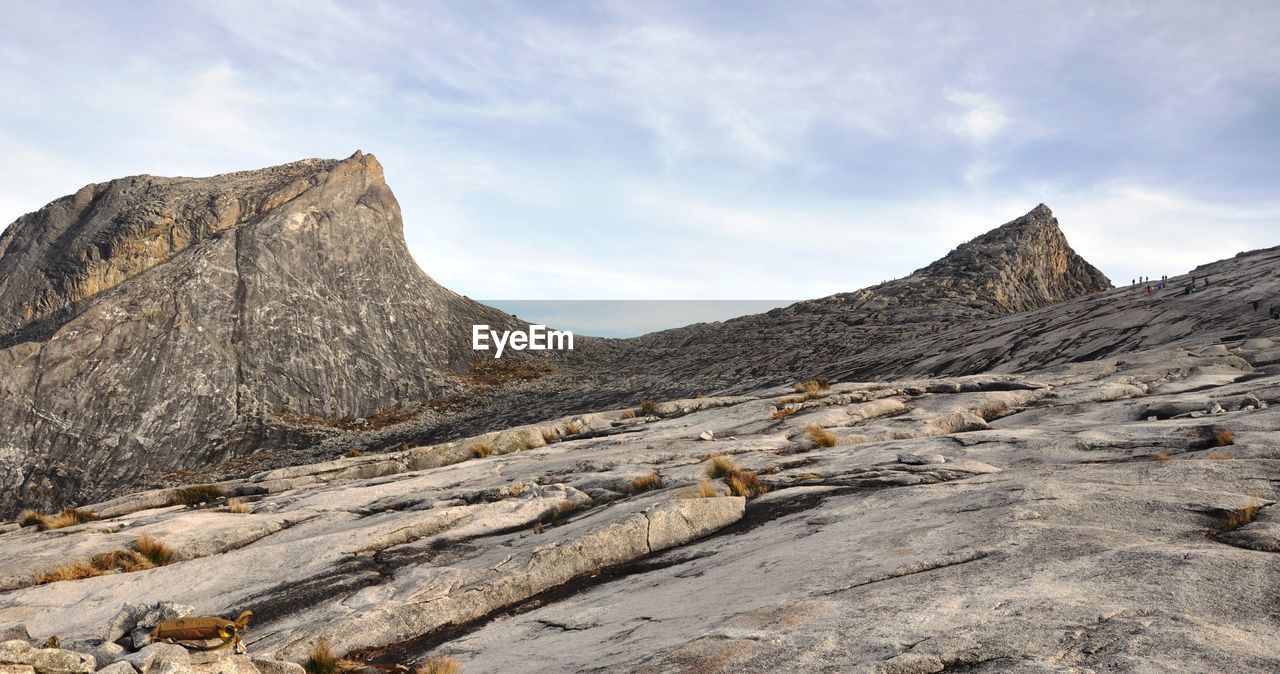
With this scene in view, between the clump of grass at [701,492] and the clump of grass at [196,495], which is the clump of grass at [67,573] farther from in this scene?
the clump of grass at [701,492]

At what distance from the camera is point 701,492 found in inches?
546

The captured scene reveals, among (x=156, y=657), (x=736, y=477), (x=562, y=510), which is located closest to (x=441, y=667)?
(x=156, y=657)

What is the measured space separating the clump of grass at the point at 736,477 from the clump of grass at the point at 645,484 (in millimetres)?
1143

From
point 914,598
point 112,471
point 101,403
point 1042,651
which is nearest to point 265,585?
point 914,598

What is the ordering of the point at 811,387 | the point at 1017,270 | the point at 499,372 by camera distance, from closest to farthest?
the point at 811,387
the point at 1017,270
the point at 499,372

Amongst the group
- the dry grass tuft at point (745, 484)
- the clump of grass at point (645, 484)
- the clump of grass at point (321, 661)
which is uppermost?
the dry grass tuft at point (745, 484)

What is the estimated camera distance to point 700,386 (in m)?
50.2

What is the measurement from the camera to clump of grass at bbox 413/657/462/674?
8336 millimetres

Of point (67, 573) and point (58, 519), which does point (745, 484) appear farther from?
point (58, 519)

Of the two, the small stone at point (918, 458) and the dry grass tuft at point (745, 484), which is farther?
the small stone at point (918, 458)

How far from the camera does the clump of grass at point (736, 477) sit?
14592mm

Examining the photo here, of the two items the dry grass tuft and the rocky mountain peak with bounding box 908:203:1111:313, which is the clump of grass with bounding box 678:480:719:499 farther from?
the rocky mountain peak with bounding box 908:203:1111:313

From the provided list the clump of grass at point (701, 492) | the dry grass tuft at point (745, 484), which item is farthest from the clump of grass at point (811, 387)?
the clump of grass at point (701, 492)

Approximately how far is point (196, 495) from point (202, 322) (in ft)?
136
